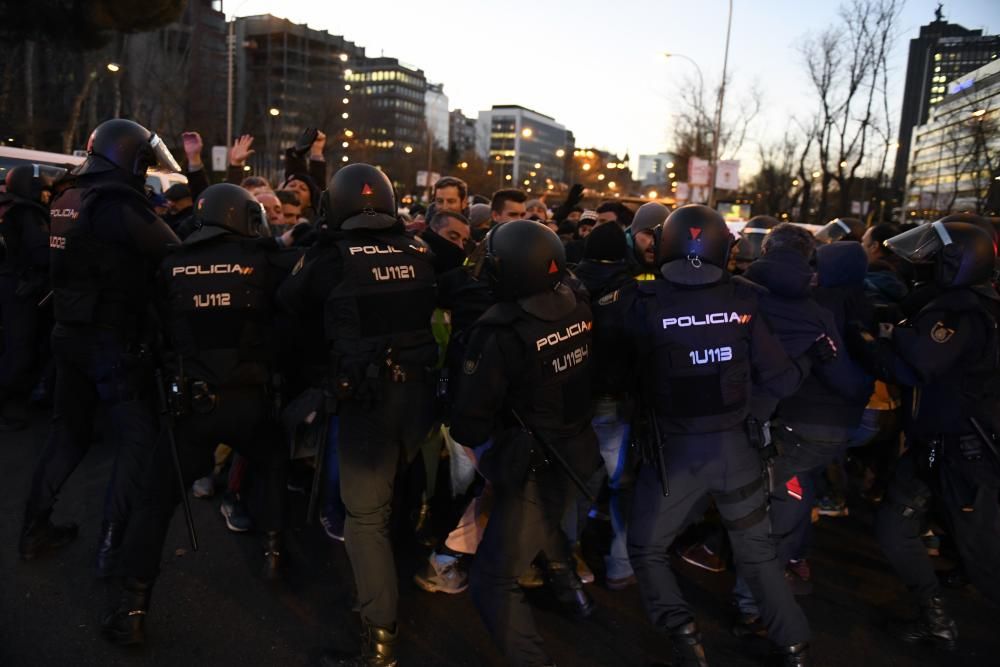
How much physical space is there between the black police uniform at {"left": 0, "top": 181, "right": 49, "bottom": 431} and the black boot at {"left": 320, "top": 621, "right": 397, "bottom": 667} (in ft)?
14.2

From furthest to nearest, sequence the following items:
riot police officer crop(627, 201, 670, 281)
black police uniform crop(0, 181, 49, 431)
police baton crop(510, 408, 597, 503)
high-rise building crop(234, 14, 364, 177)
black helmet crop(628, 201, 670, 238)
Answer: high-rise building crop(234, 14, 364, 177) < black police uniform crop(0, 181, 49, 431) < black helmet crop(628, 201, 670, 238) < riot police officer crop(627, 201, 670, 281) < police baton crop(510, 408, 597, 503)

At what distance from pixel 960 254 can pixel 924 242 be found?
0.83ft

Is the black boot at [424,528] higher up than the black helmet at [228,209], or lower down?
lower down

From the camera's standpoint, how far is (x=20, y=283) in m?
5.70

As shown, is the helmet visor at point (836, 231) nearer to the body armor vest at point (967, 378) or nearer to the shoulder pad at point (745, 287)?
the body armor vest at point (967, 378)

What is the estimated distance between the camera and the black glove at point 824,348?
3.36m

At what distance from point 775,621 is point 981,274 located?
1.94 metres

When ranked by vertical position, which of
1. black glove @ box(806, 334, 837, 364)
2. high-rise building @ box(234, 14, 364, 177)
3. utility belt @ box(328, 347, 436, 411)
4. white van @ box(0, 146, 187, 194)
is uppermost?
high-rise building @ box(234, 14, 364, 177)

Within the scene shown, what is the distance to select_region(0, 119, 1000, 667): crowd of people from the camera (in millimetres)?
2875

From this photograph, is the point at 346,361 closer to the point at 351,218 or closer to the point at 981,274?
the point at 351,218

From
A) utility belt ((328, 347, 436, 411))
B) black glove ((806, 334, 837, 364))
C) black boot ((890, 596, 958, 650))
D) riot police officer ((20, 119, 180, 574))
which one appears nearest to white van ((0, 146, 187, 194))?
riot police officer ((20, 119, 180, 574))

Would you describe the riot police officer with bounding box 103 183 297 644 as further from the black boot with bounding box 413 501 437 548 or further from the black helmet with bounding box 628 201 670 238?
the black helmet with bounding box 628 201 670 238

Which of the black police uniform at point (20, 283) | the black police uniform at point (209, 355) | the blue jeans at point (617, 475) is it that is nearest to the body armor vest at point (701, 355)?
the blue jeans at point (617, 475)

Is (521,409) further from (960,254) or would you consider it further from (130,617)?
(960,254)
